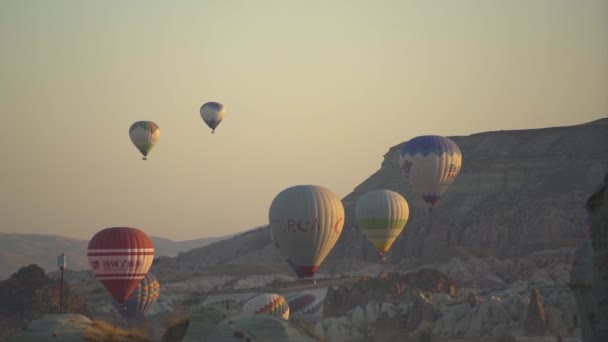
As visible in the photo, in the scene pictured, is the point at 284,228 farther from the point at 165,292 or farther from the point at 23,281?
the point at 165,292

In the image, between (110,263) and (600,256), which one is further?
(110,263)

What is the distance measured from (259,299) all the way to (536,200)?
88.8m

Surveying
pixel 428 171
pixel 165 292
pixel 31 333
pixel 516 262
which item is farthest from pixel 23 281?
pixel 516 262

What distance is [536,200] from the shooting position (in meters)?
145

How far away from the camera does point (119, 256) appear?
58.4 metres

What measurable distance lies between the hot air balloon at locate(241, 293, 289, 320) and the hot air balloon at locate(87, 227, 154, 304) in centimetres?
660

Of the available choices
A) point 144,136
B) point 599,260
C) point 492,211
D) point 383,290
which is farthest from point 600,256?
point 492,211

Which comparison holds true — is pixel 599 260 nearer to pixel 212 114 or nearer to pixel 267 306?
pixel 267 306

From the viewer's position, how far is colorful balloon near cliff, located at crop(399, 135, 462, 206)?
299ft

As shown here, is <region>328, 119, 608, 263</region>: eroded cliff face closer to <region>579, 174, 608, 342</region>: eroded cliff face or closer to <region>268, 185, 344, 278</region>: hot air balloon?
<region>268, 185, 344, 278</region>: hot air balloon

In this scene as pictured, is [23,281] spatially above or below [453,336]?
above

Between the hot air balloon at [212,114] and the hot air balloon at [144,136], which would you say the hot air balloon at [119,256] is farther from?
the hot air balloon at [212,114]

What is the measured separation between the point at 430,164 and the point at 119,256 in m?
39.5

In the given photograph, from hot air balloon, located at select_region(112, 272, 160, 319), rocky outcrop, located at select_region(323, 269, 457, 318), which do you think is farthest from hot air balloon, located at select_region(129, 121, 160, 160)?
rocky outcrop, located at select_region(323, 269, 457, 318)
